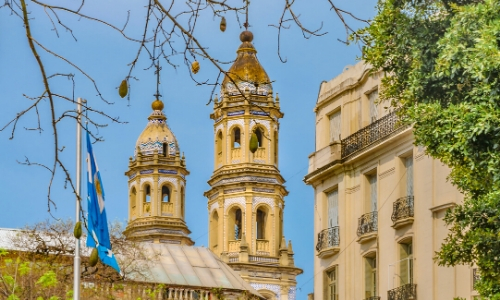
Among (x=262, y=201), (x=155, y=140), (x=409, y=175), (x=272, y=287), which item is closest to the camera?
(x=409, y=175)

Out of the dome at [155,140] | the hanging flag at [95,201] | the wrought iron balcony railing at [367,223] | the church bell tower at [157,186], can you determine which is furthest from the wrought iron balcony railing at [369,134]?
the dome at [155,140]

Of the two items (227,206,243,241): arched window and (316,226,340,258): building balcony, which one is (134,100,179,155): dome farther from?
(316,226,340,258): building balcony

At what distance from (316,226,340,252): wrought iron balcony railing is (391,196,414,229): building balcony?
11.0 ft

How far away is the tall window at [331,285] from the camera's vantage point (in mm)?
35469

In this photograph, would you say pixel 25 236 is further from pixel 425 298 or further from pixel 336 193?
pixel 425 298

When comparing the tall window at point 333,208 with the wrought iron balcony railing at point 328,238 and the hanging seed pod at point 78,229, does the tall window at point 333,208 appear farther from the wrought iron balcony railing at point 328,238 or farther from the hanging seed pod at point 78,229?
the hanging seed pod at point 78,229

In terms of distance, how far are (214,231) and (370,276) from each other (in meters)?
40.5

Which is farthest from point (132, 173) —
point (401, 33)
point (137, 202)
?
point (401, 33)

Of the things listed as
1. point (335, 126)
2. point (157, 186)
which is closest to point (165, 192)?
point (157, 186)

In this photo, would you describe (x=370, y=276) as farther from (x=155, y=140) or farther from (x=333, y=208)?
(x=155, y=140)

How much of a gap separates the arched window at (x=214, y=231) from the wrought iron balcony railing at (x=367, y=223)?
3928cm

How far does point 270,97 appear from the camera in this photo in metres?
72.0

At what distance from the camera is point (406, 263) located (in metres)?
31.8

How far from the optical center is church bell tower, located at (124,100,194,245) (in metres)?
78.6
